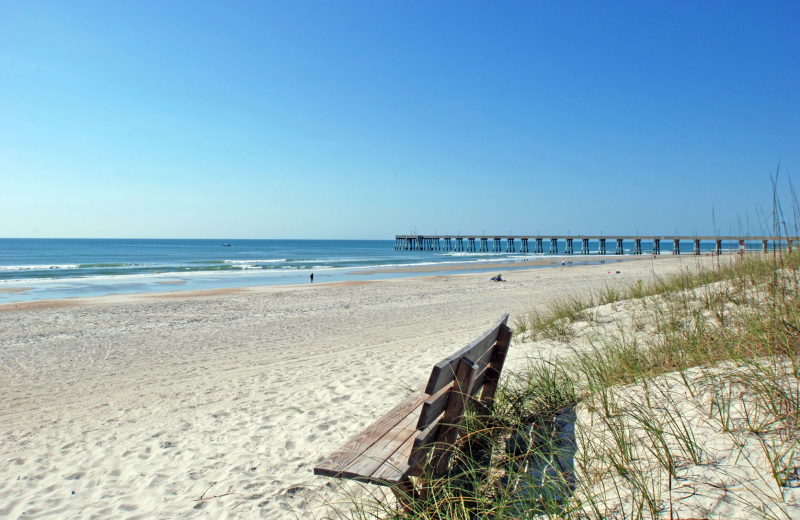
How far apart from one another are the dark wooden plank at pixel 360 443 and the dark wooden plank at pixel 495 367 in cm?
44

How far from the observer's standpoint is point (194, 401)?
5.18 meters

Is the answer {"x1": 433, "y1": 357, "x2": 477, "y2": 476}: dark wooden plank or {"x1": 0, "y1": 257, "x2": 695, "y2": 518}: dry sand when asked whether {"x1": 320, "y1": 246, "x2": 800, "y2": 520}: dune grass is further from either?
{"x1": 0, "y1": 257, "x2": 695, "y2": 518}: dry sand

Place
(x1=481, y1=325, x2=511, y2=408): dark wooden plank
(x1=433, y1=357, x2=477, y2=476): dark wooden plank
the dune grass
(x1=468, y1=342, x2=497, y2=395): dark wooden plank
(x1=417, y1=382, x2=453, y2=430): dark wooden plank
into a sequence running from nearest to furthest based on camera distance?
the dune grass
(x1=417, y1=382, x2=453, y2=430): dark wooden plank
(x1=433, y1=357, x2=477, y2=476): dark wooden plank
(x1=468, y1=342, x2=497, y2=395): dark wooden plank
(x1=481, y1=325, x2=511, y2=408): dark wooden plank

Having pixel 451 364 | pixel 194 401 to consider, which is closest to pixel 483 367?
pixel 451 364

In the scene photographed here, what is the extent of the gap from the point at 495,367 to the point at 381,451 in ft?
3.68

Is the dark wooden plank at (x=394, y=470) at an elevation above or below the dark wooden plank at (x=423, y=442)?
below

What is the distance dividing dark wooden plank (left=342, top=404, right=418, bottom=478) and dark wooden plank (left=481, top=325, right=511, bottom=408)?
24.4 inches

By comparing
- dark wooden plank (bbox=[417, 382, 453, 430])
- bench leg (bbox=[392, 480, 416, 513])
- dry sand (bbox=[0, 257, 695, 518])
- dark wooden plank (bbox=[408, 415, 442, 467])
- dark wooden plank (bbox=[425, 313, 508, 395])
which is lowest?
dry sand (bbox=[0, 257, 695, 518])

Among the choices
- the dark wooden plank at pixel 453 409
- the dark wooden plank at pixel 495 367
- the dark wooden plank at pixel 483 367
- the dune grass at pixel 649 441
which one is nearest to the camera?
the dune grass at pixel 649 441

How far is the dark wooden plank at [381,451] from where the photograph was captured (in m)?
2.03

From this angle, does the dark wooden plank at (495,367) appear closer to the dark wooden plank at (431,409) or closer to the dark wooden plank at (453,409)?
the dark wooden plank at (453,409)

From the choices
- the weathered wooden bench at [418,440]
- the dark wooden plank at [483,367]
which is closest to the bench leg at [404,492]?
the weathered wooden bench at [418,440]

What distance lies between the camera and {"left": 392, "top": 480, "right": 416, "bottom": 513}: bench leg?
205cm

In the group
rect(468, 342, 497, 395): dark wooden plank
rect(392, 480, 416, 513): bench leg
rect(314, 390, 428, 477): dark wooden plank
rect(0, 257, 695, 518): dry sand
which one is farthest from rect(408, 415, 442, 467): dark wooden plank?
rect(0, 257, 695, 518): dry sand
